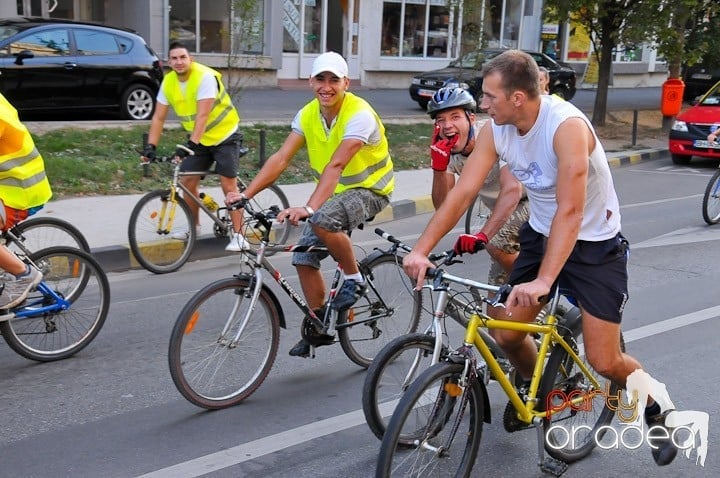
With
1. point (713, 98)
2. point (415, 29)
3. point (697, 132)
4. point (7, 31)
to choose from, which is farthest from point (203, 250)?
point (415, 29)

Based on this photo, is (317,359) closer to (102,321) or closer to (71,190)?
(102,321)

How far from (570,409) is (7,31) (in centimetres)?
1214

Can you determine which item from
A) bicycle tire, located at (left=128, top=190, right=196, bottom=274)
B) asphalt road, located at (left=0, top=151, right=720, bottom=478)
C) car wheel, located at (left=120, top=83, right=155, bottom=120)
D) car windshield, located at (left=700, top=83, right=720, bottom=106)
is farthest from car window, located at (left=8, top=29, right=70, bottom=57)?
car windshield, located at (left=700, top=83, right=720, bottom=106)

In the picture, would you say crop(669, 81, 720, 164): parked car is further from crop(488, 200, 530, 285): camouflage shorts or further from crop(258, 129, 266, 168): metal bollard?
crop(488, 200, 530, 285): camouflage shorts

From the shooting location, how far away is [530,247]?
4152 mm

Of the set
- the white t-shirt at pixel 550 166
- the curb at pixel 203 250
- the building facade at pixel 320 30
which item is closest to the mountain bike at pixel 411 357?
the white t-shirt at pixel 550 166

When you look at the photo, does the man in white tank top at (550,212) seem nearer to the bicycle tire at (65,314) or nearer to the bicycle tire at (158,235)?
the bicycle tire at (65,314)

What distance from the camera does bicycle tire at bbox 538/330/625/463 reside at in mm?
4074

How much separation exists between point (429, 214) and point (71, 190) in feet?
13.9

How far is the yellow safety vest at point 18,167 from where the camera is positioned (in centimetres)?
529

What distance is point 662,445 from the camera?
425 cm

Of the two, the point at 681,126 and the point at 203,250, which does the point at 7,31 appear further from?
the point at 681,126

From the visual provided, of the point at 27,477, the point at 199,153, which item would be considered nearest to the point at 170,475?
the point at 27,477

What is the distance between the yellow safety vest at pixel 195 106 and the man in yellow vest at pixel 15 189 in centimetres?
287
